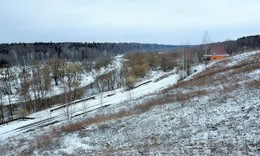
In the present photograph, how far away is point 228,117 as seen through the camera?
848 centimetres

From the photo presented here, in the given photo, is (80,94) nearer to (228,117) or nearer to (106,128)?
(106,128)

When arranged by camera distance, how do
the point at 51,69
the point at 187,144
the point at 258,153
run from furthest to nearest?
1. the point at 51,69
2. the point at 187,144
3. the point at 258,153

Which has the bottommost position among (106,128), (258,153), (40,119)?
(40,119)

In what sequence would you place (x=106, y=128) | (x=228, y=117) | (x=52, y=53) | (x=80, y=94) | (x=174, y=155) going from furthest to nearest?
(x=52, y=53) < (x=80, y=94) < (x=106, y=128) < (x=228, y=117) < (x=174, y=155)

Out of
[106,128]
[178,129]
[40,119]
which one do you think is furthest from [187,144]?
[40,119]

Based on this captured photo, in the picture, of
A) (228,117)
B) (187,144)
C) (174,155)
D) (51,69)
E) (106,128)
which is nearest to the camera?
(174,155)

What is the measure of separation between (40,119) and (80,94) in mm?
16400

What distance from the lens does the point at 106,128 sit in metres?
11.8

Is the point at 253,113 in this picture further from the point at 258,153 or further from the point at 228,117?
the point at 258,153

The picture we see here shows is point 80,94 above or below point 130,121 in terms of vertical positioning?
below

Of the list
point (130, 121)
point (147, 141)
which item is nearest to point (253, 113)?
point (147, 141)

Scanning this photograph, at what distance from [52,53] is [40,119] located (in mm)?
83636

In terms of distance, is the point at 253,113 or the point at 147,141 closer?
the point at 253,113

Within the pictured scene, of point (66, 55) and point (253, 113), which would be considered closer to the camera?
point (253, 113)
